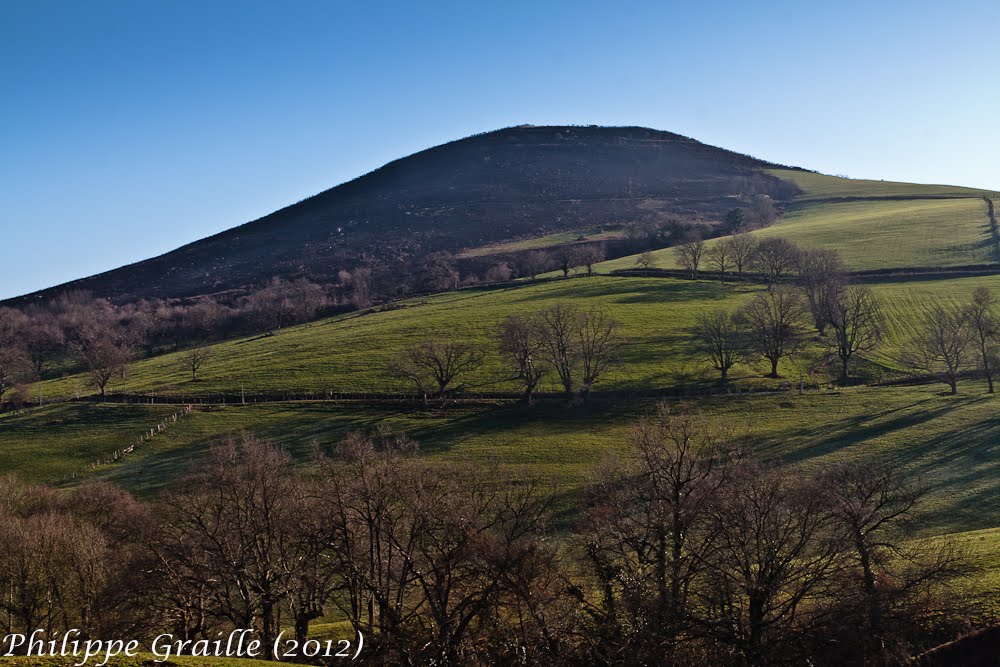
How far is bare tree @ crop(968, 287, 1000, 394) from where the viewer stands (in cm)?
7057

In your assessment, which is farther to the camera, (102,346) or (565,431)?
(102,346)

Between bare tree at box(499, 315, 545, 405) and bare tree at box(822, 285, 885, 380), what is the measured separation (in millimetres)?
30431

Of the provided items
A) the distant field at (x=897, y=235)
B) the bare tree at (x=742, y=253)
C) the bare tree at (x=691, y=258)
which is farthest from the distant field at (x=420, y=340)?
the distant field at (x=897, y=235)

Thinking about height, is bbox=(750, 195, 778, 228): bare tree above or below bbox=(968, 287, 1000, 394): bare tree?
above

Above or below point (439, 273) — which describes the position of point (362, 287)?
below

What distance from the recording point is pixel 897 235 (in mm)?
131625

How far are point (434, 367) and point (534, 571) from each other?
49586mm

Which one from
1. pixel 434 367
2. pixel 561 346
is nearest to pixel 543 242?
pixel 561 346

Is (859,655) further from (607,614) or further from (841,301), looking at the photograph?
(841,301)

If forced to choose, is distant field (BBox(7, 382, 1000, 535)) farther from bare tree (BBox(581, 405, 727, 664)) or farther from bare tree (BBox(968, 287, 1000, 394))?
bare tree (BBox(581, 405, 727, 664))

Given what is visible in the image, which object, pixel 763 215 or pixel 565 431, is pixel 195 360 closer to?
pixel 565 431

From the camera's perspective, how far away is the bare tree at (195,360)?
88.9m

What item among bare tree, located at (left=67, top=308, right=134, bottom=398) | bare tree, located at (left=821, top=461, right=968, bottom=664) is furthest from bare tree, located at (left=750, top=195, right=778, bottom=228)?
bare tree, located at (left=821, top=461, right=968, bottom=664)

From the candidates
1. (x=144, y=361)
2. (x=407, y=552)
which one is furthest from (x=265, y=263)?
(x=407, y=552)
